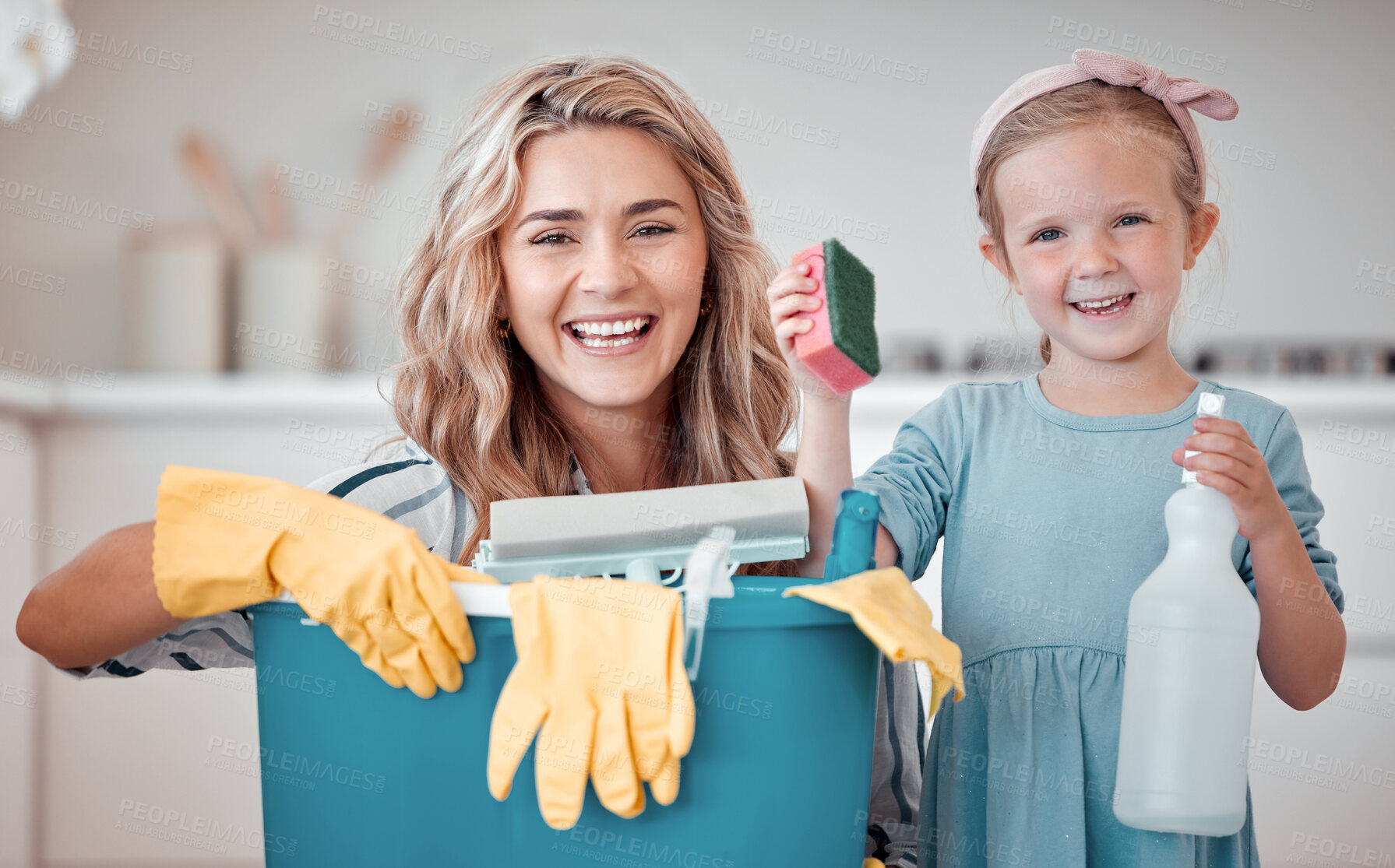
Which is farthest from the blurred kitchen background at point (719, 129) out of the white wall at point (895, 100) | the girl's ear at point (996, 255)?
the girl's ear at point (996, 255)

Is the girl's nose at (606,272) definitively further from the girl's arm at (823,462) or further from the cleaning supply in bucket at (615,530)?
the cleaning supply in bucket at (615,530)

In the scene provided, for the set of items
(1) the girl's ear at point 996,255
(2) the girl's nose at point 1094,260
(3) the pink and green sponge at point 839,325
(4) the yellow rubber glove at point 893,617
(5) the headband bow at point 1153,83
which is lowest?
(4) the yellow rubber glove at point 893,617

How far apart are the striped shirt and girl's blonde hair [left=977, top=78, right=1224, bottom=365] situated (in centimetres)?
48

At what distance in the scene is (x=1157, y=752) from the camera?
2.70ft

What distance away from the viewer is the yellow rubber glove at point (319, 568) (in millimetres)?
695

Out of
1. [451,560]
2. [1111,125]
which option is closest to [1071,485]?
[1111,125]

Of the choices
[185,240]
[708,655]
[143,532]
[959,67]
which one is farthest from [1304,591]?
[185,240]

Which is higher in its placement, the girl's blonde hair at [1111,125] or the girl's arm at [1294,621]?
the girl's blonde hair at [1111,125]

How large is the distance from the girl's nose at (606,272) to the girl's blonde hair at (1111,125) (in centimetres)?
37

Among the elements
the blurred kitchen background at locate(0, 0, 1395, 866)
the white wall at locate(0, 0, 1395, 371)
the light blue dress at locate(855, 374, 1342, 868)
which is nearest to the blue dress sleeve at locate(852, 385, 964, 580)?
the light blue dress at locate(855, 374, 1342, 868)

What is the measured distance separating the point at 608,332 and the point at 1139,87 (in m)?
0.56

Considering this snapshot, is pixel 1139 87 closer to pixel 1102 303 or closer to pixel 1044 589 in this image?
pixel 1102 303

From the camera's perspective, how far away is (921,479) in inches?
41.9

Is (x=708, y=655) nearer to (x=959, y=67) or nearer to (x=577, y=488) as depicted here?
(x=577, y=488)
